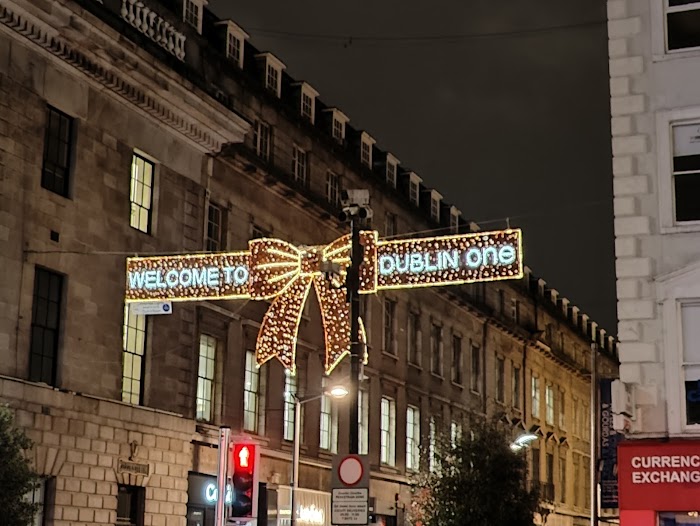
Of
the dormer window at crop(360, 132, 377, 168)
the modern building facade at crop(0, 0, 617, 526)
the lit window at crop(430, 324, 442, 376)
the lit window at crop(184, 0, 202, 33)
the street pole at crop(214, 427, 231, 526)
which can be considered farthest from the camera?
the lit window at crop(430, 324, 442, 376)

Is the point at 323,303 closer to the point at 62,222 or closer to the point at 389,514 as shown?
the point at 62,222

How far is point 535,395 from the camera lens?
7144cm

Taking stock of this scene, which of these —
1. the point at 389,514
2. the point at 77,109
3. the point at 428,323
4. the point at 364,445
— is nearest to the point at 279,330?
the point at 77,109

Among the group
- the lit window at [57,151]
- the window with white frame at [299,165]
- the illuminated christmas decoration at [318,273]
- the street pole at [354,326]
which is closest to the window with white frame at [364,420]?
the window with white frame at [299,165]

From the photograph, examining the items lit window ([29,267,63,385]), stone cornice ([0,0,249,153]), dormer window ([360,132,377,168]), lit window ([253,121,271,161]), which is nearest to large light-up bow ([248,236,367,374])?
Result: lit window ([29,267,63,385])

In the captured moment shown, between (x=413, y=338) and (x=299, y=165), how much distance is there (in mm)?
12633

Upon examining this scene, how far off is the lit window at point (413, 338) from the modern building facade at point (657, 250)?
30.7 m

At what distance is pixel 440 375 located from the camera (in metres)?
55.9

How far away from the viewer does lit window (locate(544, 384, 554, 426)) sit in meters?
73.6

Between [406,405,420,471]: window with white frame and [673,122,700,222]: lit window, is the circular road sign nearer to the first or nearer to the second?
[673,122,700,222]: lit window

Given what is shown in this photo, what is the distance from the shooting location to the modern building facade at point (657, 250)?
807 inches

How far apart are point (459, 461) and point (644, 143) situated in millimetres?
13096

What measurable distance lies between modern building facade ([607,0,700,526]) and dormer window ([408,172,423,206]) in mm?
34350

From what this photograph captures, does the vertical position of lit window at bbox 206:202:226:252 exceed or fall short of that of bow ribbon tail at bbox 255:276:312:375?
it exceeds it
